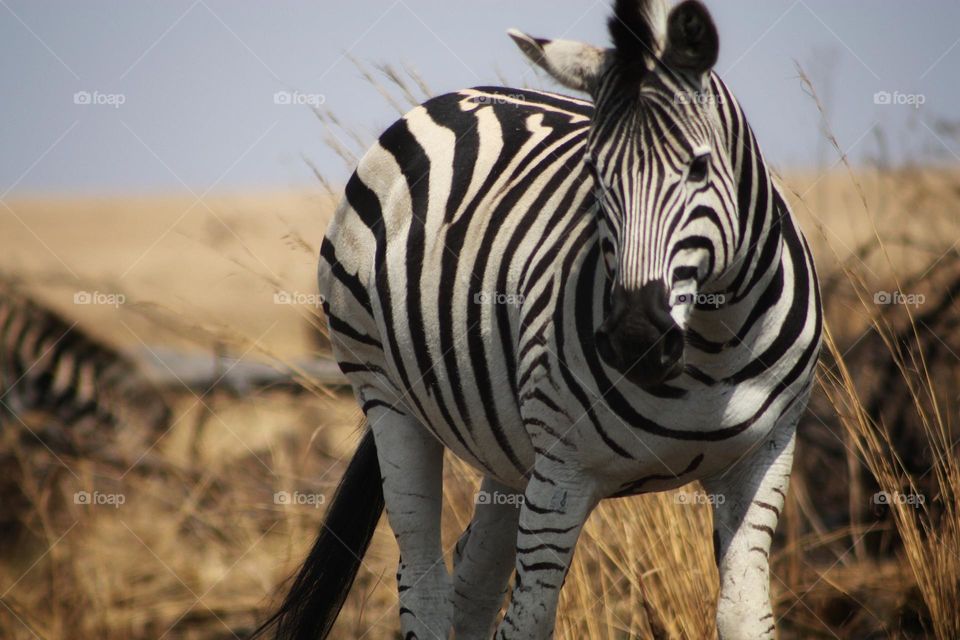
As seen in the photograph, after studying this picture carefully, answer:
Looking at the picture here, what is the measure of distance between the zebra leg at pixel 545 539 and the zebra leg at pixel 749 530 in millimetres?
372

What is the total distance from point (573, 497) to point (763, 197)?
94cm

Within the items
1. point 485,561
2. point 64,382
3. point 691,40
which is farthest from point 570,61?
point 64,382

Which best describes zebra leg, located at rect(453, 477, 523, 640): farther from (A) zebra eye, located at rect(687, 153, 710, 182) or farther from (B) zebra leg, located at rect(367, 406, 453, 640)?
(A) zebra eye, located at rect(687, 153, 710, 182)

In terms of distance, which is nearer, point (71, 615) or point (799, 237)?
point (799, 237)

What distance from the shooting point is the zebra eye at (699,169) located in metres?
2.56

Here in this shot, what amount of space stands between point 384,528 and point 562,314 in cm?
335

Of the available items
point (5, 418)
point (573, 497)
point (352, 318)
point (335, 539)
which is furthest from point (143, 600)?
point (573, 497)

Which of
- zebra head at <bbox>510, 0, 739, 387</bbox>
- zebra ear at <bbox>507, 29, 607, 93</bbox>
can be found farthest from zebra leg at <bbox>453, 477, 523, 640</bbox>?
zebra ear at <bbox>507, 29, 607, 93</bbox>

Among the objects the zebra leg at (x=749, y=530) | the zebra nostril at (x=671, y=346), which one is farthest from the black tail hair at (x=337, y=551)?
the zebra nostril at (x=671, y=346)

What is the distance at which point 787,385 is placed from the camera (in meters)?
2.94

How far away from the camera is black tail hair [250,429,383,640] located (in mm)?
4258

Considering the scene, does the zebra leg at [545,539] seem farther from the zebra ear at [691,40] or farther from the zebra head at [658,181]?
the zebra ear at [691,40]

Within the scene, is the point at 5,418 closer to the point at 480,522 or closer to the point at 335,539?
the point at 335,539

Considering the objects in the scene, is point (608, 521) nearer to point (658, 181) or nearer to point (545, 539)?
point (545, 539)
